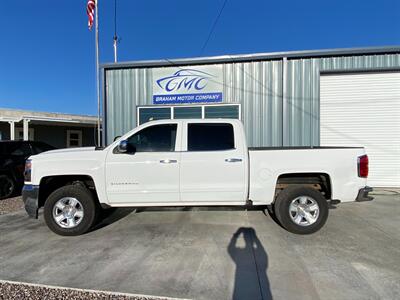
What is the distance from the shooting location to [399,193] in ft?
30.5

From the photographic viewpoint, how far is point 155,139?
18.1 feet

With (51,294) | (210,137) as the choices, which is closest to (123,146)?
(210,137)

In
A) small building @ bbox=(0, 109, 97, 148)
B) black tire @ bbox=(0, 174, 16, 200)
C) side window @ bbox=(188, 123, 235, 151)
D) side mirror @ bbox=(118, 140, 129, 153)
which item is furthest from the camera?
small building @ bbox=(0, 109, 97, 148)

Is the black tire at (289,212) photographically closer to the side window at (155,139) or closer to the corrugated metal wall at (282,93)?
the side window at (155,139)

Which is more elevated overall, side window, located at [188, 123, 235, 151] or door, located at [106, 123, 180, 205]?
side window, located at [188, 123, 235, 151]

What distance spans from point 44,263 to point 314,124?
8.61m

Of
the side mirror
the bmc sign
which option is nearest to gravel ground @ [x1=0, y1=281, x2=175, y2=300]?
the side mirror

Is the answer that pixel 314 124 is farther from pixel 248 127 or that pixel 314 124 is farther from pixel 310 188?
pixel 310 188

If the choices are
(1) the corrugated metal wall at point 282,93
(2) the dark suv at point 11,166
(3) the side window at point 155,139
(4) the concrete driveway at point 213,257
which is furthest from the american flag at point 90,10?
(3) the side window at point 155,139

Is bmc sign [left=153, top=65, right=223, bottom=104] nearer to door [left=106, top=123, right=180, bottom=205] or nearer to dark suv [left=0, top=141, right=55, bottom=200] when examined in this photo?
dark suv [left=0, top=141, right=55, bottom=200]

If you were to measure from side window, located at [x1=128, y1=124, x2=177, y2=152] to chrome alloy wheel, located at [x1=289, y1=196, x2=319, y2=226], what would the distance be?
2.42 m

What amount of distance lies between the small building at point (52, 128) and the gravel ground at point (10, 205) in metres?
9.83

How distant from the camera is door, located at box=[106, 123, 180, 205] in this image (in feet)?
17.4

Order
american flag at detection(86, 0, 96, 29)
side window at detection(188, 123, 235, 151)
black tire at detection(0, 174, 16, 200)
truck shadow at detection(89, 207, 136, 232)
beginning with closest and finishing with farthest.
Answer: side window at detection(188, 123, 235, 151)
truck shadow at detection(89, 207, 136, 232)
black tire at detection(0, 174, 16, 200)
american flag at detection(86, 0, 96, 29)
